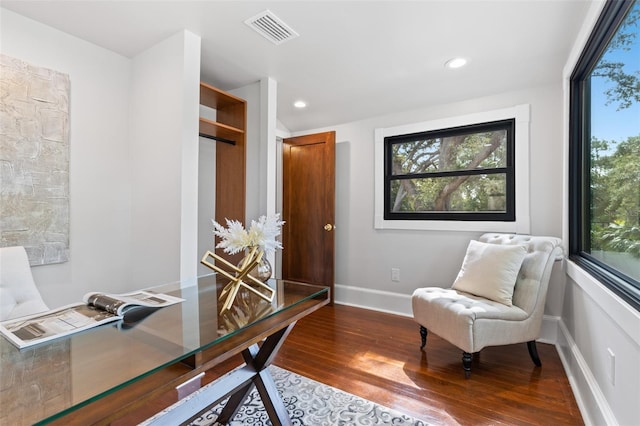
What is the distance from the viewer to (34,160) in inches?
76.7

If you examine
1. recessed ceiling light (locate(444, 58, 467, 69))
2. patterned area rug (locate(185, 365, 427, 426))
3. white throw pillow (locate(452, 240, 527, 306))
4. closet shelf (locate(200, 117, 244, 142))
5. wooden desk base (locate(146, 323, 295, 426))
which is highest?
recessed ceiling light (locate(444, 58, 467, 69))

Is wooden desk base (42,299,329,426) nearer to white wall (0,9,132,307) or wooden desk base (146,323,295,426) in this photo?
wooden desk base (146,323,295,426)

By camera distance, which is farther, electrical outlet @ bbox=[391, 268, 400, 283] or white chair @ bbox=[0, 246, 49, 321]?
electrical outlet @ bbox=[391, 268, 400, 283]

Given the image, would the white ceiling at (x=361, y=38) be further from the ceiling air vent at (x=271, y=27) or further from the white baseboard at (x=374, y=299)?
the white baseboard at (x=374, y=299)

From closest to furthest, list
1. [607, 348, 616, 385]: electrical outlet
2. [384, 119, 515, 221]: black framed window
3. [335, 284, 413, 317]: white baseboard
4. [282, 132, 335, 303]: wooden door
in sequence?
1. [607, 348, 616, 385]: electrical outlet
2. [384, 119, 515, 221]: black framed window
3. [335, 284, 413, 317]: white baseboard
4. [282, 132, 335, 303]: wooden door

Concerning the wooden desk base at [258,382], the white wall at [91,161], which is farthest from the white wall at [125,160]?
the wooden desk base at [258,382]

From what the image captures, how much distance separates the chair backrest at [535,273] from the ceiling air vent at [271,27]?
2322 mm

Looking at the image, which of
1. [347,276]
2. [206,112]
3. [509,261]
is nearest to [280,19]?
[206,112]

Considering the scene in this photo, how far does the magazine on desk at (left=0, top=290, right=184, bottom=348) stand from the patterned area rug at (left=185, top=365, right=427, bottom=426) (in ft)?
2.67

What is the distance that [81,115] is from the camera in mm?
2182

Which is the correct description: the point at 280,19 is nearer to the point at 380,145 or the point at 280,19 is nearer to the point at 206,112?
the point at 206,112

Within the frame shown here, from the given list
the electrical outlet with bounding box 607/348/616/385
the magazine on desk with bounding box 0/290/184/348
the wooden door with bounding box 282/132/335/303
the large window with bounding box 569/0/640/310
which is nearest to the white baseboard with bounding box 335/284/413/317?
the wooden door with bounding box 282/132/335/303

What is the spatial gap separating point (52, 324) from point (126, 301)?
0.23 m

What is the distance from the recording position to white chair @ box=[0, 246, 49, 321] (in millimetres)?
1500
